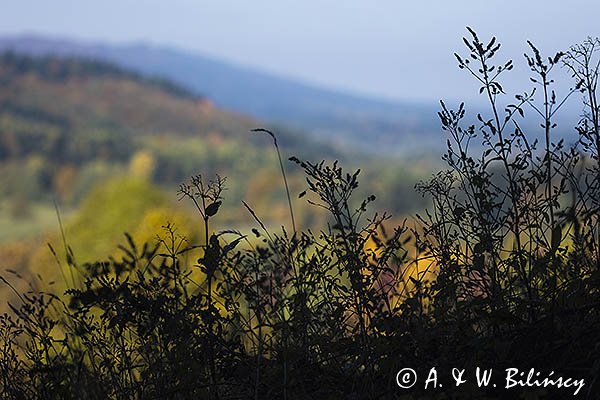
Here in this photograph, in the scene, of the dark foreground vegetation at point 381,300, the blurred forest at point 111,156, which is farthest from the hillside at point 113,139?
the dark foreground vegetation at point 381,300

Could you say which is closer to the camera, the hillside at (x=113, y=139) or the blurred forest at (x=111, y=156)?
the blurred forest at (x=111, y=156)

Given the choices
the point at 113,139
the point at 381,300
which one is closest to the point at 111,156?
the point at 113,139

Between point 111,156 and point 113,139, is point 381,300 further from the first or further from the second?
point 113,139

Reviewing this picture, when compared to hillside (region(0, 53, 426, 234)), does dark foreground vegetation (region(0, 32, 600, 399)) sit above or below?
below

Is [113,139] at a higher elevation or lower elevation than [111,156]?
higher

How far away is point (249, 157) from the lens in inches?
5492

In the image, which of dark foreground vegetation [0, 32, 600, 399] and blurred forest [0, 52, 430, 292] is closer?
Answer: dark foreground vegetation [0, 32, 600, 399]

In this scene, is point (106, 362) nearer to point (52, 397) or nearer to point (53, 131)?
point (52, 397)

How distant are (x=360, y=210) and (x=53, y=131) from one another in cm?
14900

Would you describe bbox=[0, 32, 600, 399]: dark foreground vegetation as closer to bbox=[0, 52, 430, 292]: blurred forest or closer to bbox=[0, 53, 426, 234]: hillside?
bbox=[0, 52, 430, 292]: blurred forest

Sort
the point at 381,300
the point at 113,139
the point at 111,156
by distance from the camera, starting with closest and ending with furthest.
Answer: the point at 381,300, the point at 111,156, the point at 113,139

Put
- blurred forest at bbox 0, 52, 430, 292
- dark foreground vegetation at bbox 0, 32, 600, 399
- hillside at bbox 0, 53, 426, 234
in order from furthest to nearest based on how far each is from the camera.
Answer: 1. hillside at bbox 0, 53, 426, 234
2. blurred forest at bbox 0, 52, 430, 292
3. dark foreground vegetation at bbox 0, 32, 600, 399

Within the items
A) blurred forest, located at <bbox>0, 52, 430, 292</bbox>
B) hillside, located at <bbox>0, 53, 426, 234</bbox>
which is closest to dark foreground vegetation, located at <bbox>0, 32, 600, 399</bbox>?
blurred forest, located at <bbox>0, 52, 430, 292</bbox>

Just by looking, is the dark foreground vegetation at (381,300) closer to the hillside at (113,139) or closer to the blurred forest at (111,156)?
the blurred forest at (111,156)
